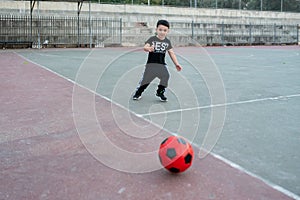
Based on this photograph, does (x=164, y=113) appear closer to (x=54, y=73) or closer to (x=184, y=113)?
(x=184, y=113)

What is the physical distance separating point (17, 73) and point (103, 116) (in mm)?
5755

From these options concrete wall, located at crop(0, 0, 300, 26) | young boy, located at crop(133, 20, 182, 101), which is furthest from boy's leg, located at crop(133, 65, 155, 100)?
concrete wall, located at crop(0, 0, 300, 26)

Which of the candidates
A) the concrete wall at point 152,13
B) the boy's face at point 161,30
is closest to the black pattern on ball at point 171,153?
the boy's face at point 161,30

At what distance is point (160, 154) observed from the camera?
3.20 meters

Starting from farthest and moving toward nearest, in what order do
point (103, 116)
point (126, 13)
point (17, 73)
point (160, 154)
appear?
1. point (126, 13)
2. point (17, 73)
3. point (103, 116)
4. point (160, 154)

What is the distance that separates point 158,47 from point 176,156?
323cm

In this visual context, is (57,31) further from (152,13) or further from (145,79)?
(145,79)

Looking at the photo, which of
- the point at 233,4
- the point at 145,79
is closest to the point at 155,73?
the point at 145,79

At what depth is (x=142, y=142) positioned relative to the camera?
158 inches

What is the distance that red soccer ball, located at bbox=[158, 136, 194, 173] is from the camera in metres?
3.06

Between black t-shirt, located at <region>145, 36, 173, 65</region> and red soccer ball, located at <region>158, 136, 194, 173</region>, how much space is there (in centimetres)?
296

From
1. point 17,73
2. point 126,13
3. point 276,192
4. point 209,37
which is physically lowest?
point 276,192

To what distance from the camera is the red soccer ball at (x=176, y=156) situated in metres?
3.06

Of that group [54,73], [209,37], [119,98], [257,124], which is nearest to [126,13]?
[209,37]
